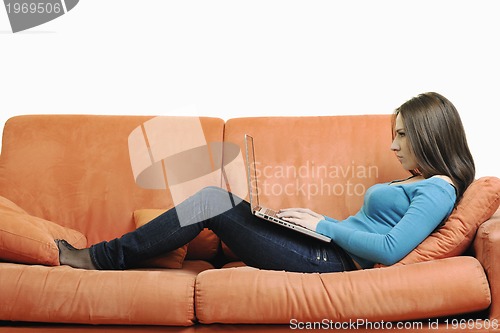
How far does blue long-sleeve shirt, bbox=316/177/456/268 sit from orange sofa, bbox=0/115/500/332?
2.3 inches

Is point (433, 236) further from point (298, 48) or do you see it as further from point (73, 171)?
point (73, 171)

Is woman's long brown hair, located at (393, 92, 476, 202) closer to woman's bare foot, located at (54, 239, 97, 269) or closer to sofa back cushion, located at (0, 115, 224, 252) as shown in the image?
sofa back cushion, located at (0, 115, 224, 252)

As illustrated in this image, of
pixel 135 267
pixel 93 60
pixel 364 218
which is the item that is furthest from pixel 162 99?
pixel 364 218

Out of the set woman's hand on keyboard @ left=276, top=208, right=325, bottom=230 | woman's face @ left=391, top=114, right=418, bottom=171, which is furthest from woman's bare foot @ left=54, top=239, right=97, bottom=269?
woman's face @ left=391, top=114, right=418, bottom=171

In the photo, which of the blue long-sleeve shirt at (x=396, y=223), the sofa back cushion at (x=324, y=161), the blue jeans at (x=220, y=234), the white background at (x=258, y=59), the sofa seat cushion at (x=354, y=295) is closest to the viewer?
the sofa seat cushion at (x=354, y=295)

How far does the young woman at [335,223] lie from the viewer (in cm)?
215

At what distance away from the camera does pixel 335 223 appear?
2205 millimetres

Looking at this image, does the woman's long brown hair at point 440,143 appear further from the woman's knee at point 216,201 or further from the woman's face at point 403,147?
the woman's knee at point 216,201

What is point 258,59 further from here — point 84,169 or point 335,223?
point 335,223

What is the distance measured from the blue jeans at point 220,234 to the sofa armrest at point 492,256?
430 millimetres

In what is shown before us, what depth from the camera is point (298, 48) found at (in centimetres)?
312

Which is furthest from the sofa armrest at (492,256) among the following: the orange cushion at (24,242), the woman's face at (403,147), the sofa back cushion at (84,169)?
the orange cushion at (24,242)

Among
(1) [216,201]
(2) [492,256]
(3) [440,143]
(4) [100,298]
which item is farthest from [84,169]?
(2) [492,256]

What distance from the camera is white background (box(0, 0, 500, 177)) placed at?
3.08 metres
